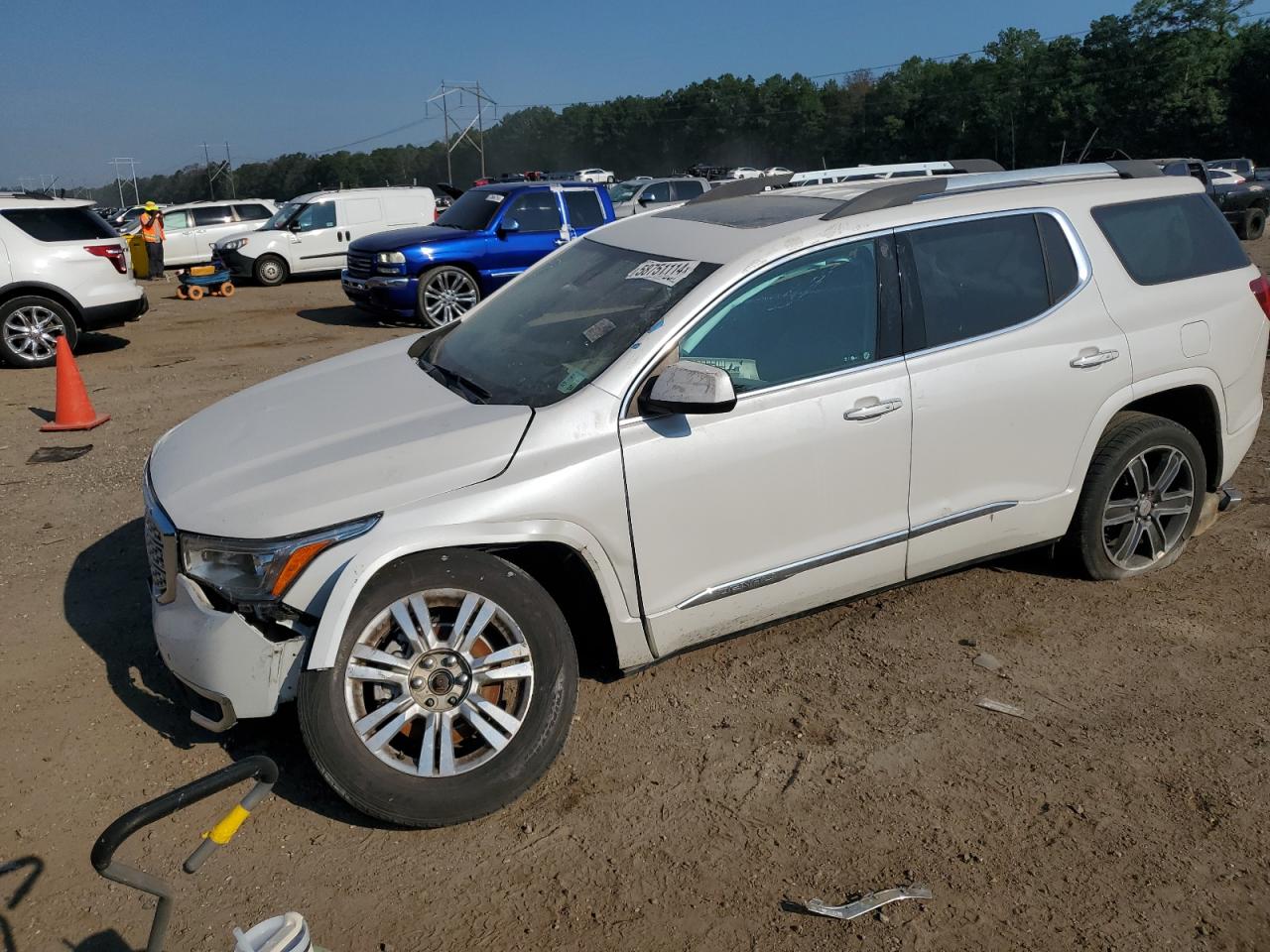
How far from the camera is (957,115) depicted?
75.9 m

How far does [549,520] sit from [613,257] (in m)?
1.47

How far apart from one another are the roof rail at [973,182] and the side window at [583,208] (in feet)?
32.8

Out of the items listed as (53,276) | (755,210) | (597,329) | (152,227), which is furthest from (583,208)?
(597,329)

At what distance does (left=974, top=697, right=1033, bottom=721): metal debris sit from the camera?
382 centimetres

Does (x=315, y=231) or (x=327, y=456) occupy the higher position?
(x=315, y=231)

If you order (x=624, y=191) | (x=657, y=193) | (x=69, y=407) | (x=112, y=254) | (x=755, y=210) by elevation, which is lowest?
(x=69, y=407)

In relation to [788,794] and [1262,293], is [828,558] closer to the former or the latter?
[788,794]

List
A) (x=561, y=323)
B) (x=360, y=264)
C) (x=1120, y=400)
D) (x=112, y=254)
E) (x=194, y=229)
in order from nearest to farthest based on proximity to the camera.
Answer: (x=561, y=323)
(x=1120, y=400)
(x=112, y=254)
(x=360, y=264)
(x=194, y=229)

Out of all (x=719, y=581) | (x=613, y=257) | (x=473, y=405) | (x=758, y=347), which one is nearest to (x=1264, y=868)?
(x=719, y=581)

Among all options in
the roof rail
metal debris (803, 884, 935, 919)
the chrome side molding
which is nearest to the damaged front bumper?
the chrome side molding

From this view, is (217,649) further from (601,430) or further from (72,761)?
(601,430)

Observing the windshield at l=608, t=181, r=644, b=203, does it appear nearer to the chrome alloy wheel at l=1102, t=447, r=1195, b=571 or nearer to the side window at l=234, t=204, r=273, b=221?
the side window at l=234, t=204, r=273, b=221

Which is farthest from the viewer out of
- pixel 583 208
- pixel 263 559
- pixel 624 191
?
pixel 624 191

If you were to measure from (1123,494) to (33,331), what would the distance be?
11.2m
